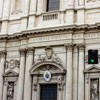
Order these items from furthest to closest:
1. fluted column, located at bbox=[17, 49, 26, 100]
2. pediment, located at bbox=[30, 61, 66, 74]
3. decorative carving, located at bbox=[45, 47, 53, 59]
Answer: fluted column, located at bbox=[17, 49, 26, 100]
decorative carving, located at bbox=[45, 47, 53, 59]
pediment, located at bbox=[30, 61, 66, 74]

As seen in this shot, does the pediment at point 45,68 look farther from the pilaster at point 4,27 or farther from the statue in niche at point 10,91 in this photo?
the pilaster at point 4,27

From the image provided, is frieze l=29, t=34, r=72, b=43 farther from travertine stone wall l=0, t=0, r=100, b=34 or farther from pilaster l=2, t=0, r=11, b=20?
pilaster l=2, t=0, r=11, b=20

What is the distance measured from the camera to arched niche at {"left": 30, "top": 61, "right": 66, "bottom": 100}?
18641 millimetres

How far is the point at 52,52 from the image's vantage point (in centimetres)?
1950

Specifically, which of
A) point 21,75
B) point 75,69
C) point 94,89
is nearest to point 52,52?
point 75,69

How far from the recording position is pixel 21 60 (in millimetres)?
20375

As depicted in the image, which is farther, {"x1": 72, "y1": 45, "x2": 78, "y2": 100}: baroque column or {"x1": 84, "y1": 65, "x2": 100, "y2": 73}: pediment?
{"x1": 72, "y1": 45, "x2": 78, "y2": 100}: baroque column

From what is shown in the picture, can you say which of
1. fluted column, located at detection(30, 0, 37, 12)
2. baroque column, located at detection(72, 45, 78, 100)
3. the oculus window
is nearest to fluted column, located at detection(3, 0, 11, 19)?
fluted column, located at detection(30, 0, 37, 12)

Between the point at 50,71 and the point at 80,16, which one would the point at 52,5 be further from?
the point at 50,71

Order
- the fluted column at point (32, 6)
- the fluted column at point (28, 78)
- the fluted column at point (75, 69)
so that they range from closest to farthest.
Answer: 1. the fluted column at point (75, 69)
2. the fluted column at point (28, 78)
3. the fluted column at point (32, 6)

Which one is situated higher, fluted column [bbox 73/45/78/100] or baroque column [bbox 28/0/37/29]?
baroque column [bbox 28/0/37/29]

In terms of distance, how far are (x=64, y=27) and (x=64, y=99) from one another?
15.3 feet

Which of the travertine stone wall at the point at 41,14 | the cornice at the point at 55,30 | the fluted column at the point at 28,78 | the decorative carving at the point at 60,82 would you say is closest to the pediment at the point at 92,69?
the decorative carving at the point at 60,82

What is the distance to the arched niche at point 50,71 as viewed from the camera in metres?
18.6
